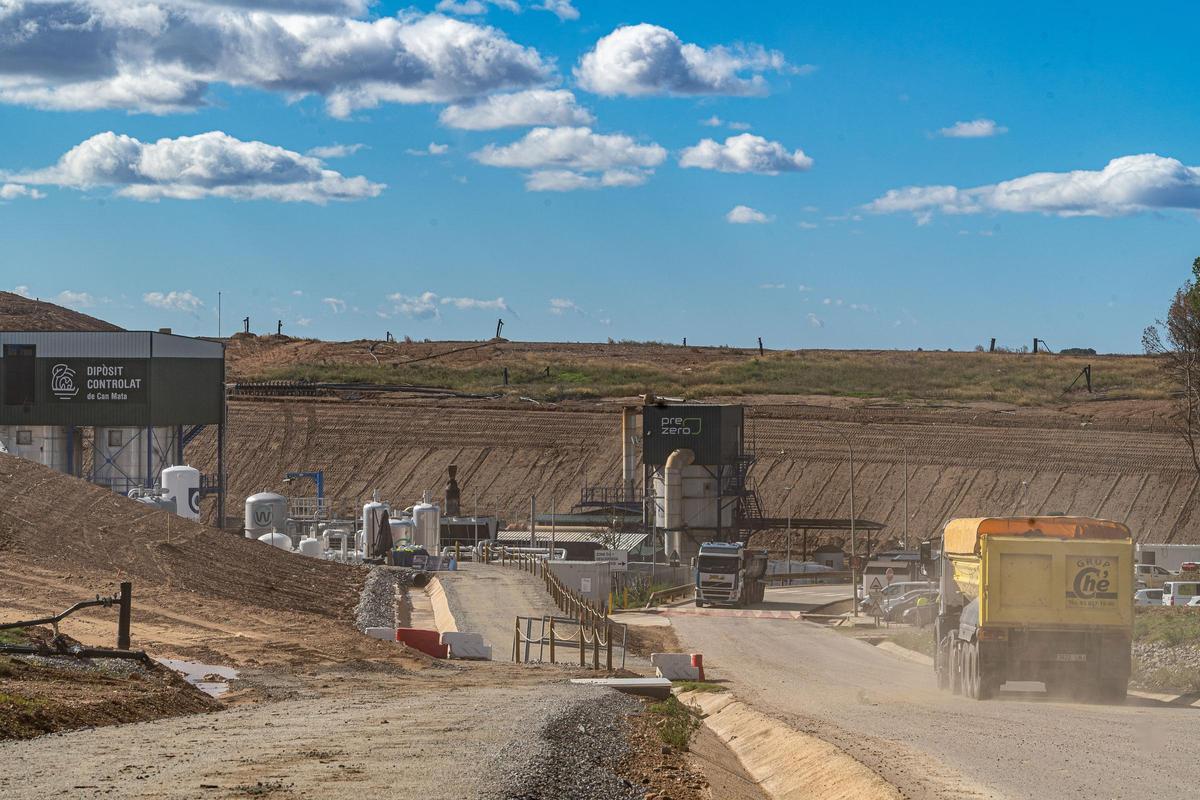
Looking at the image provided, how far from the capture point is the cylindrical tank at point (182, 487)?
67.3m

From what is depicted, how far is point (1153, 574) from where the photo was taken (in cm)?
6500

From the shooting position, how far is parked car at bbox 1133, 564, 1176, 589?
61375mm

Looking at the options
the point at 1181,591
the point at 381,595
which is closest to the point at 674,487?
the point at 381,595

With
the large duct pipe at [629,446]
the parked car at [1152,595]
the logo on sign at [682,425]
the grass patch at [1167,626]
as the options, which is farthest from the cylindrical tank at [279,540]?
the grass patch at [1167,626]

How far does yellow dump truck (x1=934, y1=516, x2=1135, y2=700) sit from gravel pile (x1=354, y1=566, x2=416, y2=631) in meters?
17.8

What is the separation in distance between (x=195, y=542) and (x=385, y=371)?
3366 inches

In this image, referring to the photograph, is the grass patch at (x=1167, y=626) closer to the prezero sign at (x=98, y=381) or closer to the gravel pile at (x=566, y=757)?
the gravel pile at (x=566, y=757)

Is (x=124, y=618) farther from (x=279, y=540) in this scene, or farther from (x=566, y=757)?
(x=279, y=540)

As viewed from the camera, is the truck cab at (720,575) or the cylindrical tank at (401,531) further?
the cylindrical tank at (401,531)

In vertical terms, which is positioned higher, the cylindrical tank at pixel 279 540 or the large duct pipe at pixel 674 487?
the large duct pipe at pixel 674 487

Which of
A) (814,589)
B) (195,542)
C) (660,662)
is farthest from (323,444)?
(660,662)

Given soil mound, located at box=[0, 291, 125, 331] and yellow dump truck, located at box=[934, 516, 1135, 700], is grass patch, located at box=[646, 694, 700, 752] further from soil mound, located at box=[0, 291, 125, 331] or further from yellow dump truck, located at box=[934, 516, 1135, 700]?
soil mound, located at box=[0, 291, 125, 331]

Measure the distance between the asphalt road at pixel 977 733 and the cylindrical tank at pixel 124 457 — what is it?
4100 centimetres

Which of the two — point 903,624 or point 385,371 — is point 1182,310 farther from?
point 385,371
